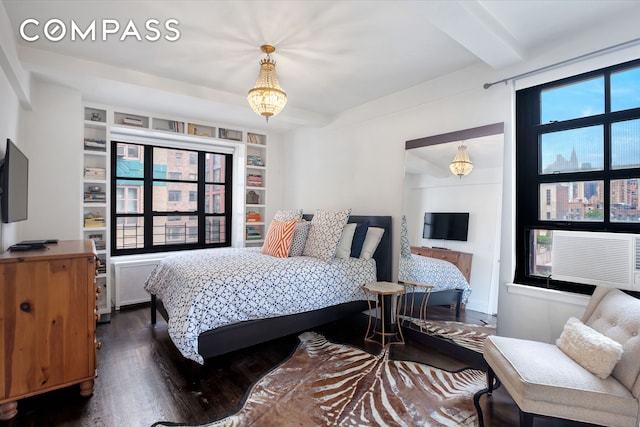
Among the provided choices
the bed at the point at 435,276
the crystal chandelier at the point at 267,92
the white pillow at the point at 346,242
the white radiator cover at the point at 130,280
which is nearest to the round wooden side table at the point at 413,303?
the bed at the point at 435,276

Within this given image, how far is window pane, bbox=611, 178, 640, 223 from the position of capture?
6.68 ft

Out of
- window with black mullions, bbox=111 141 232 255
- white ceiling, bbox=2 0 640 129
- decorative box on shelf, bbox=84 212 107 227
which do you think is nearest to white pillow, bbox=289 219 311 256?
white ceiling, bbox=2 0 640 129

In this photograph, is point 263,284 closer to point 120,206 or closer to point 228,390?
point 228,390

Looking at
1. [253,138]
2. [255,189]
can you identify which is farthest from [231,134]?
[255,189]

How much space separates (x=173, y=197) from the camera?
465 centimetres

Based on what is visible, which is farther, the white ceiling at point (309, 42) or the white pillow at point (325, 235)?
the white pillow at point (325, 235)

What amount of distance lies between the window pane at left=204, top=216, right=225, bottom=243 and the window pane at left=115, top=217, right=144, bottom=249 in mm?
876

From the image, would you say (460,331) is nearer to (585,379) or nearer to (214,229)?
(585,379)

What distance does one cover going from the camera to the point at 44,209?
3195 mm

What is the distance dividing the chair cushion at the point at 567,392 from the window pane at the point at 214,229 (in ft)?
13.8

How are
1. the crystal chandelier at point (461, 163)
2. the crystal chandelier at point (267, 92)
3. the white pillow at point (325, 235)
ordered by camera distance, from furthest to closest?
the white pillow at point (325, 235)
the crystal chandelier at point (461, 163)
the crystal chandelier at point (267, 92)

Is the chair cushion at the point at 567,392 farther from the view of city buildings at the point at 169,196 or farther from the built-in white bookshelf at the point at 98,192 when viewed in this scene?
the view of city buildings at the point at 169,196

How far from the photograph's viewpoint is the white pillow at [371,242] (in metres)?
3.40

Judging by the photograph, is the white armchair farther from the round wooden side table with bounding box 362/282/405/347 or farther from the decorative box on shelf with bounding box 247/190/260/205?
the decorative box on shelf with bounding box 247/190/260/205
